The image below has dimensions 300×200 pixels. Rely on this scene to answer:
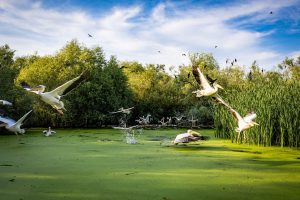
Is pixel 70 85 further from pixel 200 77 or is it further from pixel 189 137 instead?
pixel 189 137

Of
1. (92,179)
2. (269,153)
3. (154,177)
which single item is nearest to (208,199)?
(154,177)

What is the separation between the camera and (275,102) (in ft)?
27.7

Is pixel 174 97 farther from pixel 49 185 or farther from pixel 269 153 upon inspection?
pixel 49 185

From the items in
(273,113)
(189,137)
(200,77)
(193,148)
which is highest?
(200,77)

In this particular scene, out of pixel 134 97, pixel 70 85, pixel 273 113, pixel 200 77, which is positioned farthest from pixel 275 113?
pixel 134 97

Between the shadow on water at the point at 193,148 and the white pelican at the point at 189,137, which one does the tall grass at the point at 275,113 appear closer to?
the shadow on water at the point at 193,148

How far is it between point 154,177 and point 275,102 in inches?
192

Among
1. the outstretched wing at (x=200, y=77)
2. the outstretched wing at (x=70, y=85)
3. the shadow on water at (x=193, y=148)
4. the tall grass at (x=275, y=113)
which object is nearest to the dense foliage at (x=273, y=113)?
the tall grass at (x=275, y=113)

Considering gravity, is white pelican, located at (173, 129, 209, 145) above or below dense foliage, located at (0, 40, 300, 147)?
below

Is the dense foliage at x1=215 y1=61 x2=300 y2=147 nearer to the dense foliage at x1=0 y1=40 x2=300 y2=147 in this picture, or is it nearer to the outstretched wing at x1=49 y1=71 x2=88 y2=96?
the dense foliage at x1=0 y1=40 x2=300 y2=147

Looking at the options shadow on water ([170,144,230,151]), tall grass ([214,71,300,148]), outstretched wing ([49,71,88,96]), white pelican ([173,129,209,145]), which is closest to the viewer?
outstretched wing ([49,71,88,96])

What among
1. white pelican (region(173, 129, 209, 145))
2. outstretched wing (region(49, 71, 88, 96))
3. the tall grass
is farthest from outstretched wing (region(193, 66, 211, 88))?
the tall grass

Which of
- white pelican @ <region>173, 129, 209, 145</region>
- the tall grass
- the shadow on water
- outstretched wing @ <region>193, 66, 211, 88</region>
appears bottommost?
the shadow on water

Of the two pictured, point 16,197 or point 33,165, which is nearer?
point 16,197
